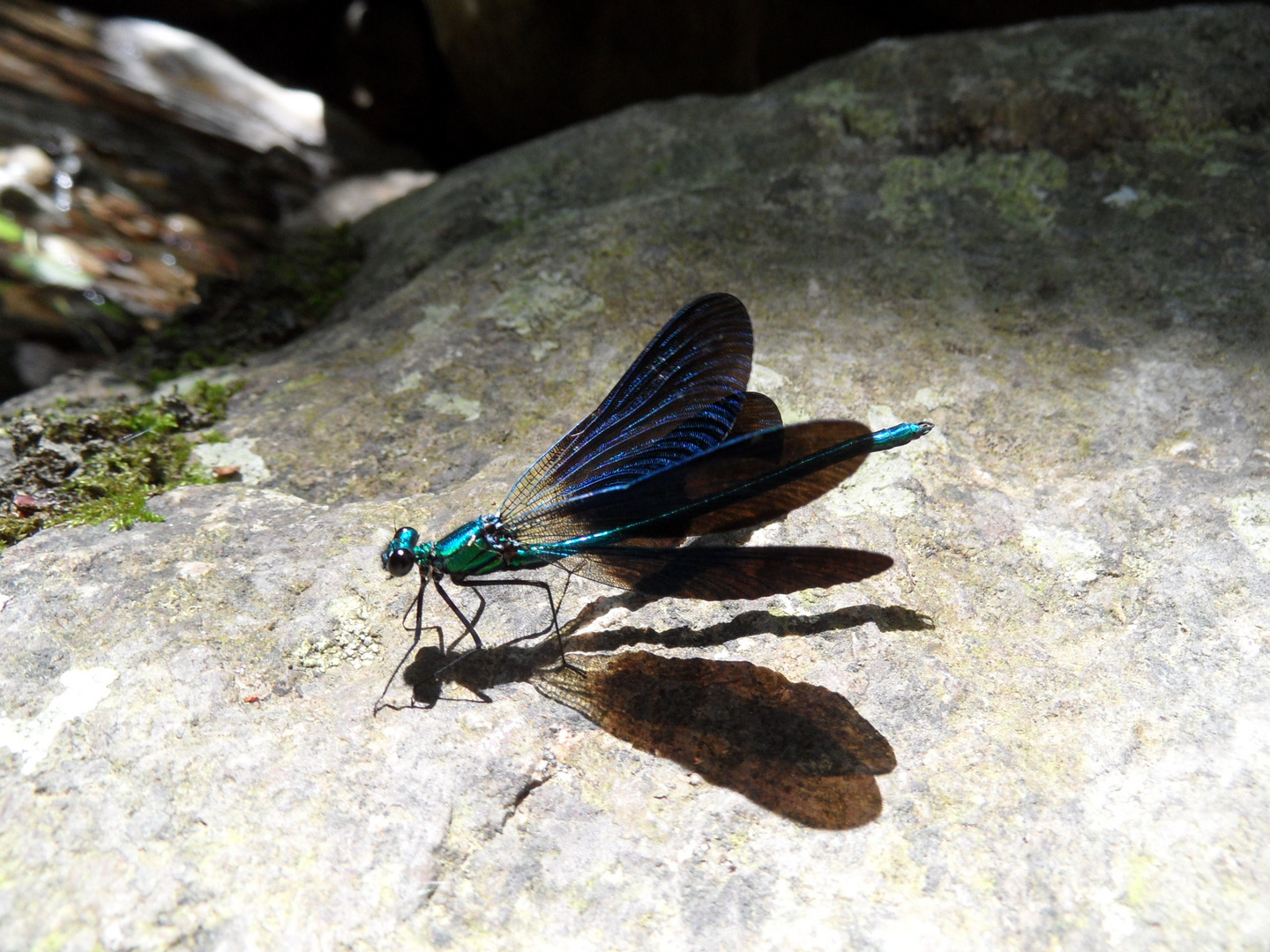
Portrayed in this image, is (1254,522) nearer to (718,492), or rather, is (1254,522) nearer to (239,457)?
(718,492)

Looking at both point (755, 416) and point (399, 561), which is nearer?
point (399, 561)

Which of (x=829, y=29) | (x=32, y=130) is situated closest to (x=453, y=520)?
(x=32, y=130)

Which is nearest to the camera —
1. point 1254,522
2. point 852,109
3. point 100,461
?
point 1254,522

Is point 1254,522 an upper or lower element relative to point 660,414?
lower

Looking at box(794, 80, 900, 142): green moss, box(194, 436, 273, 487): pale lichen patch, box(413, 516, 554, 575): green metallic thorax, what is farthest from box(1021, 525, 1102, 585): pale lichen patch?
box(194, 436, 273, 487): pale lichen patch

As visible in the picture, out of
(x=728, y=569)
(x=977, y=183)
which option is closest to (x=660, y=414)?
(x=728, y=569)

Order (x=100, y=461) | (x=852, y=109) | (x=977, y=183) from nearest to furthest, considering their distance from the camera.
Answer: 1. (x=100, y=461)
2. (x=977, y=183)
3. (x=852, y=109)

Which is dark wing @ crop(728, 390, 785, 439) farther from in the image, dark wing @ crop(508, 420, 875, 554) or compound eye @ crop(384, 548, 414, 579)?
compound eye @ crop(384, 548, 414, 579)

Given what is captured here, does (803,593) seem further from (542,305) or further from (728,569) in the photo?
(542,305)

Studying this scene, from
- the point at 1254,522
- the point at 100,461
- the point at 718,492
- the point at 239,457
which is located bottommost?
the point at 1254,522
